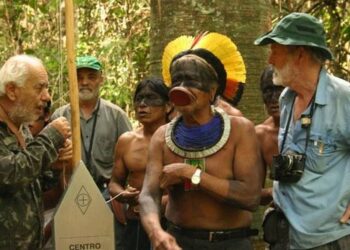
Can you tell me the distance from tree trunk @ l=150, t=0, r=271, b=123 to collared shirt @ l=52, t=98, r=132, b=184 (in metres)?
0.81

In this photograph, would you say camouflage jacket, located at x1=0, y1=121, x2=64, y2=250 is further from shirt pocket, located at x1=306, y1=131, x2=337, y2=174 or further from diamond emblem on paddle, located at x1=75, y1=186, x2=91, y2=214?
shirt pocket, located at x1=306, y1=131, x2=337, y2=174

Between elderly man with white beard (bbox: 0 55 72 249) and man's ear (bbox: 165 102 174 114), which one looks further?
man's ear (bbox: 165 102 174 114)

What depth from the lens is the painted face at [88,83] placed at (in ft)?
20.4

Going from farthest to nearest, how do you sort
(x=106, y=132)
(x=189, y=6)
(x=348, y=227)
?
(x=106, y=132)
(x=189, y=6)
(x=348, y=227)

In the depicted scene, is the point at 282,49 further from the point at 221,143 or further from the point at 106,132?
the point at 106,132

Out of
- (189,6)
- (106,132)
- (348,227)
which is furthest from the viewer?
(106,132)

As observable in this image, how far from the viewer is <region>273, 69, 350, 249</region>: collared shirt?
12.5 feet

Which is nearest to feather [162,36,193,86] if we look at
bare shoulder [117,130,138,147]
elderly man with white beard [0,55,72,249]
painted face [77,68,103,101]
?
elderly man with white beard [0,55,72,249]

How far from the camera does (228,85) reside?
4.23m

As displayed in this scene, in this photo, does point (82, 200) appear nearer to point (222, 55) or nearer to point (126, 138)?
point (222, 55)

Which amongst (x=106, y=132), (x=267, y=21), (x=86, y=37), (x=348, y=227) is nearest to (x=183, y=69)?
(x=348, y=227)

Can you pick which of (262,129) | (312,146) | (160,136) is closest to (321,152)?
(312,146)

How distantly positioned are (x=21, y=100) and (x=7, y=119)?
13cm

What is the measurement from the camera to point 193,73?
13.2 feet
